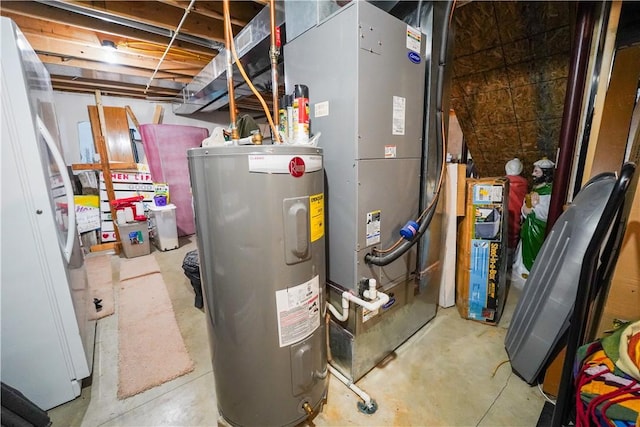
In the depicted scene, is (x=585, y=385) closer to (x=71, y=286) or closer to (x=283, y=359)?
(x=283, y=359)

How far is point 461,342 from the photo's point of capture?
1872 millimetres

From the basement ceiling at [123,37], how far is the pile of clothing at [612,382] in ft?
8.66

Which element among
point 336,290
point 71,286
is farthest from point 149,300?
point 336,290

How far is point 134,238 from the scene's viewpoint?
3.67 meters

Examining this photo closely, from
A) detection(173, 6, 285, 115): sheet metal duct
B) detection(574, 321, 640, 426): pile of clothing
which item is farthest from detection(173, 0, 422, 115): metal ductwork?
detection(574, 321, 640, 426): pile of clothing

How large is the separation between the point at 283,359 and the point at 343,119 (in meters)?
1.13

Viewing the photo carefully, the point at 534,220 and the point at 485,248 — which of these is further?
the point at 534,220

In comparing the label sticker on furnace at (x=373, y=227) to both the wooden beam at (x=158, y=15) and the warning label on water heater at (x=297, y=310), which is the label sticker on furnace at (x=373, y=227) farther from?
the wooden beam at (x=158, y=15)

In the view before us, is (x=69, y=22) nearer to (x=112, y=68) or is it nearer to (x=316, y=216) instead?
(x=112, y=68)

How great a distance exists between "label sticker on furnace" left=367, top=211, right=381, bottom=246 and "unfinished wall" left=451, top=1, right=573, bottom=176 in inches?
78.9

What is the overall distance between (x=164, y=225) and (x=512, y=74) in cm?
461

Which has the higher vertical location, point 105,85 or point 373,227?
point 105,85

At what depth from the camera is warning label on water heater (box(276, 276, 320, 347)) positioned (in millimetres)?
1067

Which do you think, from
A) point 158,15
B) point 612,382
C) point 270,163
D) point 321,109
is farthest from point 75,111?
point 612,382
